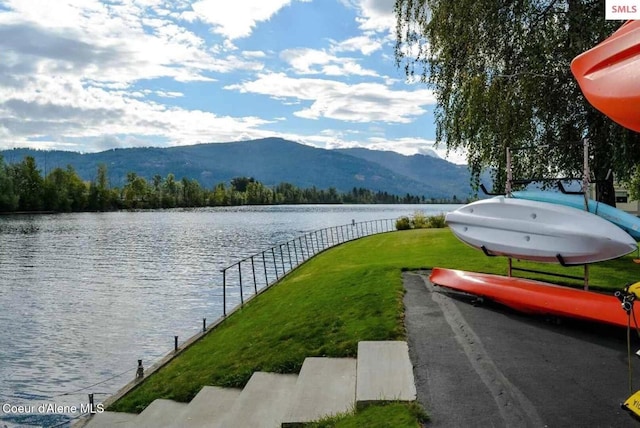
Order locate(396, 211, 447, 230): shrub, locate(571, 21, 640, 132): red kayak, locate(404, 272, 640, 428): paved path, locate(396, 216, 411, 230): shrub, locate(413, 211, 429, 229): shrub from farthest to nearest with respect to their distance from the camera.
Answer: locate(396, 216, 411, 230): shrub → locate(413, 211, 429, 229): shrub → locate(396, 211, 447, 230): shrub → locate(404, 272, 640, 428): paved path → locate(571, 21, 640, 132): red kayak

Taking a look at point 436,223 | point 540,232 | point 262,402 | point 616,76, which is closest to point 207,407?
point 262,402

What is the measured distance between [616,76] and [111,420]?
8865 mm

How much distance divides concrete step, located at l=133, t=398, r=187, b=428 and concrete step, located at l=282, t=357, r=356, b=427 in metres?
2.23

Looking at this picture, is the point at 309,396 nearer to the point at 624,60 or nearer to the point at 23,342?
the point at 624,60

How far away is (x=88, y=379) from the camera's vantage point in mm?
13195

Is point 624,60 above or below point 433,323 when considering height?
above

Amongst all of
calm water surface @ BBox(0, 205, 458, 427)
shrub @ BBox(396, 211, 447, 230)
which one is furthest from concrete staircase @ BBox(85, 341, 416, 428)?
shrub @ BBox(396, 211, 447, 230)

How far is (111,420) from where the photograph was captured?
9.09 m

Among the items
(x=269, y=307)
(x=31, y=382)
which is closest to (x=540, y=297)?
(x=269, y=307)

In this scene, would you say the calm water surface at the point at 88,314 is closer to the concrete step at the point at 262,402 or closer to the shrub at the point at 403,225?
the concrete step at the point at 262,402

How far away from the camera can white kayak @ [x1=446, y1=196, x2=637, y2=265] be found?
9461mm

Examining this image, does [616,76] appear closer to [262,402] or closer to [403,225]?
[262,402]

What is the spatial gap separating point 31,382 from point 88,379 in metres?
1.28

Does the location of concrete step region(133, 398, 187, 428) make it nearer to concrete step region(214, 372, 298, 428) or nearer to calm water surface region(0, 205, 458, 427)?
concrete step region(214, 372, 298, 428)
